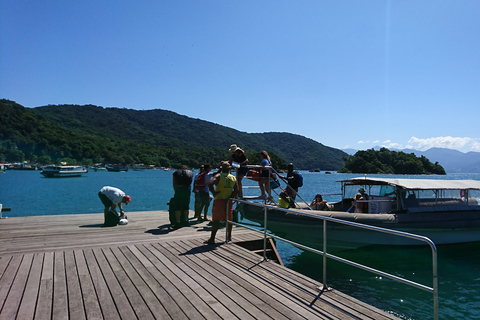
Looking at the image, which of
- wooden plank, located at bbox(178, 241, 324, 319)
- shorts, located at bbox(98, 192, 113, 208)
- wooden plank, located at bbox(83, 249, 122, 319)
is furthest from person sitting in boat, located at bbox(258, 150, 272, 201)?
wooden plank, located at bbox(83, 249, 122, 319)

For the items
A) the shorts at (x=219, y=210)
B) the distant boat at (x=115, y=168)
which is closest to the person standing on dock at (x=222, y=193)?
the shorts at (x=219, y=210)

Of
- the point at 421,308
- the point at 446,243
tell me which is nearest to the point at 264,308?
the point at 421,308

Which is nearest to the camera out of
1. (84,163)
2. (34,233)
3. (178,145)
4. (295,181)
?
(34,233)

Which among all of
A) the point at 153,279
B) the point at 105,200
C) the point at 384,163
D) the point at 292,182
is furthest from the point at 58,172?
the point at 384,163

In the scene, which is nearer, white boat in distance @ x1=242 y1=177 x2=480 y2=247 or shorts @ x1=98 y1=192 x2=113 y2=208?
shorts @ x1=98 y1=192 x2=113 y2=208

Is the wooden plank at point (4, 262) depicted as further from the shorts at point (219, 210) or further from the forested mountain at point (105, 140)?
the forested mountain at point (105, 140)

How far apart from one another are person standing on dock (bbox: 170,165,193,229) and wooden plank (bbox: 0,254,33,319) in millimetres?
3649

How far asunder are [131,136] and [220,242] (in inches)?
7293

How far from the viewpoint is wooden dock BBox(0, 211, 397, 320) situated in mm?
3529

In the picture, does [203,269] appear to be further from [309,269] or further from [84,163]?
[84,163]

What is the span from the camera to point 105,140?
511 feet

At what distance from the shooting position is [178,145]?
576 ft

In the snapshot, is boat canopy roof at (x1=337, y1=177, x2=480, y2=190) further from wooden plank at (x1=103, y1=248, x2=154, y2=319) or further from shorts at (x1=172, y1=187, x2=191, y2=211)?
wooden plank at (x1=103, y1=248, x2=154, y2=319)

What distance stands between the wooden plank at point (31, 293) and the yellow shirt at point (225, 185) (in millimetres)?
A: 3279
